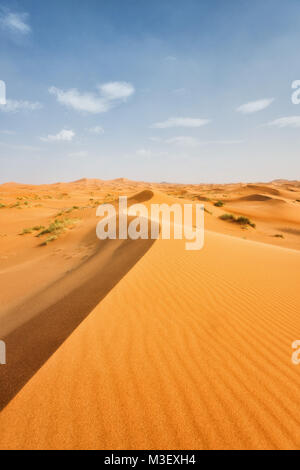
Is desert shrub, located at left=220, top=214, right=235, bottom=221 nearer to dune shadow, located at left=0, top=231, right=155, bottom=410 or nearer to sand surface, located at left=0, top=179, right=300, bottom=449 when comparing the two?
sand surface, located at left=0, top=179, right=300, bottom=449

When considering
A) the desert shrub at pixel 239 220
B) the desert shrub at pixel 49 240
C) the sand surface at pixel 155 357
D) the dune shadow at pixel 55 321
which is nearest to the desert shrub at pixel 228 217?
the desert shrub at pixel 239 220

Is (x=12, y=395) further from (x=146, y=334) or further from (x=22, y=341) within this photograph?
(x=146, y=334)

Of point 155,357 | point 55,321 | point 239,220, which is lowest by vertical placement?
point 55,321

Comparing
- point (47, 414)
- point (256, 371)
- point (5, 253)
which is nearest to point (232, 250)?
point (256, 371)

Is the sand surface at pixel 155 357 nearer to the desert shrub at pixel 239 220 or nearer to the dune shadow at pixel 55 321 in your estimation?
the dune shadow at pixel 55 321

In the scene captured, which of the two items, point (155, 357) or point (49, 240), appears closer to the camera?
point (155, 357)

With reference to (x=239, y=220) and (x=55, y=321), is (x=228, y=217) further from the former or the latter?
(x=55, y=321)

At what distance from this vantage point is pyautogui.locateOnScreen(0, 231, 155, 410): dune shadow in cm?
219

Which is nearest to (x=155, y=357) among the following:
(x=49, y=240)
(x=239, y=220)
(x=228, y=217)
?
(x=49, y=240)

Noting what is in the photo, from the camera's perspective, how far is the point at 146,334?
8.10 ft

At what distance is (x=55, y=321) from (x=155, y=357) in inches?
70.7

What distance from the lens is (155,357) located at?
2129 mm

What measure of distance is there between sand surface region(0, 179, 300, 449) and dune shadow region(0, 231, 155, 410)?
0.02 meters

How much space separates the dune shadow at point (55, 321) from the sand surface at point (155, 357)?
21 millimetres
